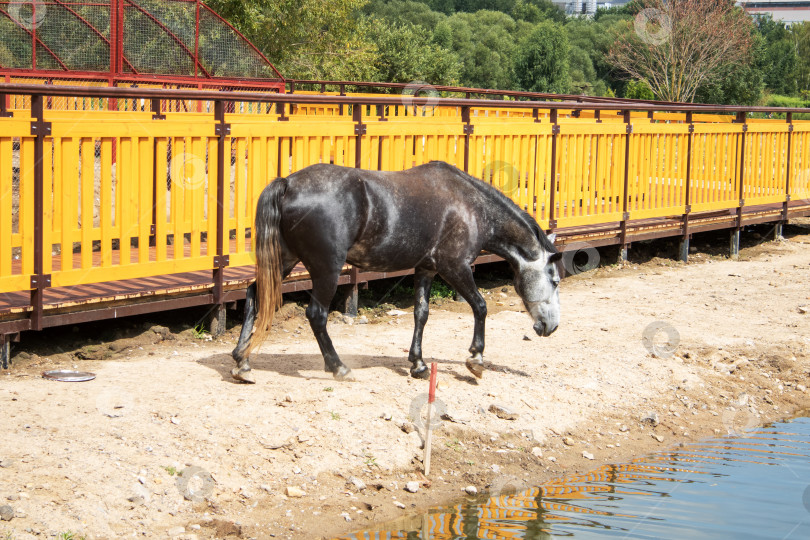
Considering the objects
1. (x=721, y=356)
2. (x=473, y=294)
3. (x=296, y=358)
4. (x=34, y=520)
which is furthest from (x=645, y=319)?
(x=34, y=520)

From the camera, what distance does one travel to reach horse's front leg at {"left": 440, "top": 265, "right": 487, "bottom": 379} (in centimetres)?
757

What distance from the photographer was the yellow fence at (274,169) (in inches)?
293

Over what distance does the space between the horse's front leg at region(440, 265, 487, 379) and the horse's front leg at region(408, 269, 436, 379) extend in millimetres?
199

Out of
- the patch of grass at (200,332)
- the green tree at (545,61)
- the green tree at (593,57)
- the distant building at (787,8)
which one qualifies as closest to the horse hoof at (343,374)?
the patch of grass at (200,332)

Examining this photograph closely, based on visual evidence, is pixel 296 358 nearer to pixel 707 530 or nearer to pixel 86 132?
pixel 86 132

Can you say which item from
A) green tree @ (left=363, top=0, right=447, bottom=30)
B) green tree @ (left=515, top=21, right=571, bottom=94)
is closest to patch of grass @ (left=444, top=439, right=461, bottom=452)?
green tree @ (left=515, top=21, right=571, bottom=94)

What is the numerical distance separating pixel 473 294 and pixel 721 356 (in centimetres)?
279

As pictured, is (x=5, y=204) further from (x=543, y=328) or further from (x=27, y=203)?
(x=543, y=328)

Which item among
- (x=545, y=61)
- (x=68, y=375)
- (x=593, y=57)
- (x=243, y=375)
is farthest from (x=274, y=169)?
(x=593, y=57)

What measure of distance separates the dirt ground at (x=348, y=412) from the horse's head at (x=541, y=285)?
0.48 meters

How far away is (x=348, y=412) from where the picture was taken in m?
6.76

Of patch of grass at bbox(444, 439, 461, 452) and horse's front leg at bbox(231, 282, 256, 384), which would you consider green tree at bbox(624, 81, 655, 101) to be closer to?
horse's front leg at bbox(231, 282, 256, 384)

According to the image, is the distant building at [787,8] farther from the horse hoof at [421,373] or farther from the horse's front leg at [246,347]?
the horse's front leg at [246,347]

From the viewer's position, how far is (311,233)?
7004 mm
